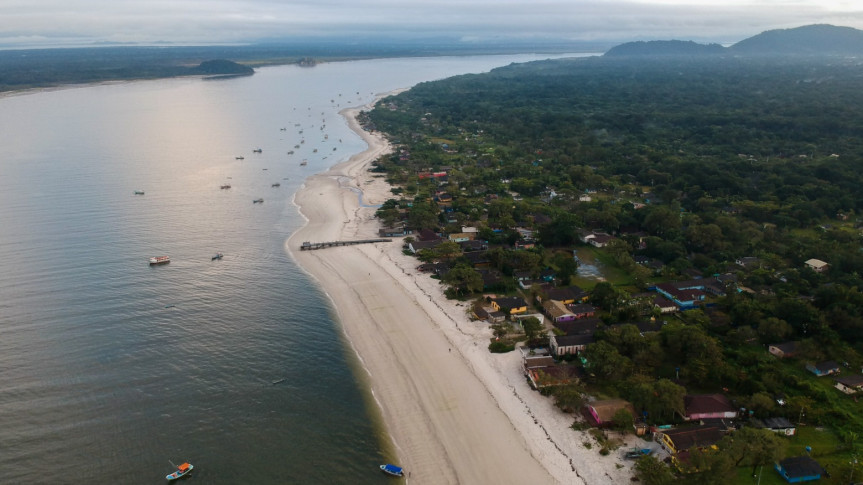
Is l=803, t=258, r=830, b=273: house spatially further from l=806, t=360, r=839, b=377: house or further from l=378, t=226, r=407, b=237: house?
l=378, t=226, r=407, b=237: house

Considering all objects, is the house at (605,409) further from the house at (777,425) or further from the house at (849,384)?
the house at (849,384)

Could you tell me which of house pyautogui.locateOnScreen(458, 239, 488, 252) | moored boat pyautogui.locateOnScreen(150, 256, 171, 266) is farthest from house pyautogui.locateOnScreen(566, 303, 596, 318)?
moored boat pyautogui.locateOnScreen(150, 256, 171, 266)

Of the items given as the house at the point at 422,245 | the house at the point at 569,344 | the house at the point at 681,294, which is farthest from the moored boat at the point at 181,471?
the house at the point at 681,294

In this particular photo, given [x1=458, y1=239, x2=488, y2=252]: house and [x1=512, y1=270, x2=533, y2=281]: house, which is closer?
[x1=512, y1=270, x2=533, y2=281]: house

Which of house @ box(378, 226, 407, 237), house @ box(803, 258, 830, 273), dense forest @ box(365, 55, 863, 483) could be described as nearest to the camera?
dense forest @ box(365, 55, 863, 483)

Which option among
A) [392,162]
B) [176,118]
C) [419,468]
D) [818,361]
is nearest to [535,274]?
[818,361]

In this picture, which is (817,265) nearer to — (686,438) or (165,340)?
(686,438)
